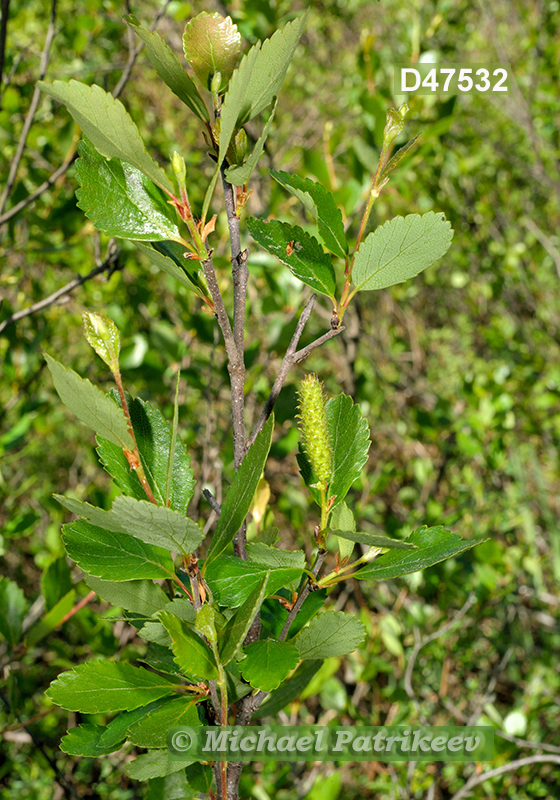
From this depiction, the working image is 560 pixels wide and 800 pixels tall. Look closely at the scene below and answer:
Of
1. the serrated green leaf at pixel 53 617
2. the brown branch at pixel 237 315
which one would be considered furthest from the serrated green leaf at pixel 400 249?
the serrated green leaf at pixel 53 617

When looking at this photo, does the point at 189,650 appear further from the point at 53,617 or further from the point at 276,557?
the point at 53,617

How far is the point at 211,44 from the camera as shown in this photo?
→ 49cm

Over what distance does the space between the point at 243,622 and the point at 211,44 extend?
436 mm

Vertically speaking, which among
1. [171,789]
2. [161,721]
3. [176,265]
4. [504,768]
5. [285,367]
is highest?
[176,265]

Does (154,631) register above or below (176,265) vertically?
below

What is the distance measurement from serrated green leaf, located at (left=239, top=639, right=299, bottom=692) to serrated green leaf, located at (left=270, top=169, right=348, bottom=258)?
0.33 metres

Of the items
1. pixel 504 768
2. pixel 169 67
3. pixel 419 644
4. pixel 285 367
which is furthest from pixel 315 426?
pixel 419 644

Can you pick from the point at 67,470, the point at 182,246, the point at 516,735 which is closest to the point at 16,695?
the point at 182,246

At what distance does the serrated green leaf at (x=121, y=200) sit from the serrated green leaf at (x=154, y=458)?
0.46ft

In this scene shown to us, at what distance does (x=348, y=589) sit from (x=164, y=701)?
4.45ft

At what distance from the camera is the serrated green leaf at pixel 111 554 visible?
0.48 m

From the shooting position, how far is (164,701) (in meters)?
0.52

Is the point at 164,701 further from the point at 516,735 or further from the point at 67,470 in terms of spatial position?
the point at 67,470

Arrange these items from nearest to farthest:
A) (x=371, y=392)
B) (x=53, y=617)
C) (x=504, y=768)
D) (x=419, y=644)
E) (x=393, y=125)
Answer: (x=393, y=125) → (x=53, y=617) → (x=504, y=768) → (x=419, y=644) → (x=371, y=392)
